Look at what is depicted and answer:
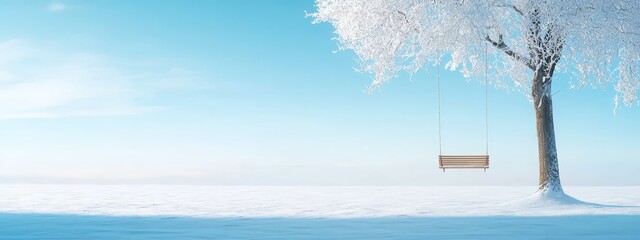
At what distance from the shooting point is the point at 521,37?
1563cm

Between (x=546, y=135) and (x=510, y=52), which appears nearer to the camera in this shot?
(x=510, y=52)

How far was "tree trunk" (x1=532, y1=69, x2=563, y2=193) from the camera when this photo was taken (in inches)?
612

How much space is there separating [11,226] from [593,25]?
1129 cm

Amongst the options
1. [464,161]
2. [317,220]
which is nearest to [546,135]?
Answer: [464,161]

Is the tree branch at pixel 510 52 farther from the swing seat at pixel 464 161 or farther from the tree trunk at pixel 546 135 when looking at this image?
the swing seat at pixel 464 161

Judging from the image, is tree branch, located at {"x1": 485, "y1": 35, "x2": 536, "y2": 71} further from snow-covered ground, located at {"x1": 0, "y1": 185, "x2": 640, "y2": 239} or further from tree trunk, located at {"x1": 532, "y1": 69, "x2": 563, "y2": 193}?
snow-covered ground, located at {"x1": 0, "y1": 185, "x2": 640, "y2": 239}

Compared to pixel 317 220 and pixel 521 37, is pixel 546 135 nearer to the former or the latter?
pixel 521 37

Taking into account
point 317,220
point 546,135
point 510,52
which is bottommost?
point 317,220

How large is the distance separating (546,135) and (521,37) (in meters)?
2.24

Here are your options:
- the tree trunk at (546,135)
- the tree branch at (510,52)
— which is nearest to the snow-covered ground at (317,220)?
the tree trunk at (546,135)

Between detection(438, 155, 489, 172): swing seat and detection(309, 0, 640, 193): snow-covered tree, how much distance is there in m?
1.25

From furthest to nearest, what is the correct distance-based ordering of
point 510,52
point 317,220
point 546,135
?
1. point 546,135
2. point 510,52
3. point 317,220

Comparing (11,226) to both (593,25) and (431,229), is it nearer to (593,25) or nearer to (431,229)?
(431,229)

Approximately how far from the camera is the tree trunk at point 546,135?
612 inches
